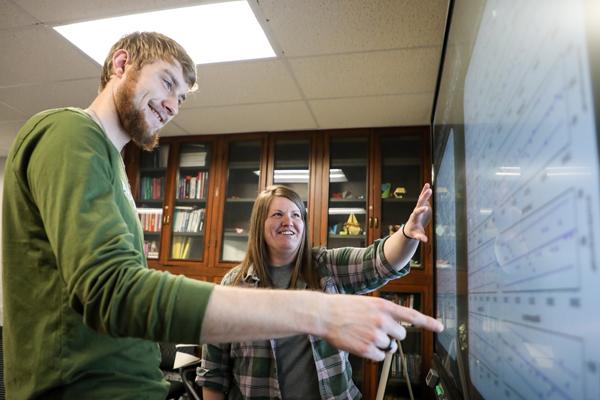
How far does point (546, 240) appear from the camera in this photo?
1.25 feet

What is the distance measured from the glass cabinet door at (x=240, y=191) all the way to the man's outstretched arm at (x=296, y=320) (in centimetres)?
283

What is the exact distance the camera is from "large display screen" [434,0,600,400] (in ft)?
0.98

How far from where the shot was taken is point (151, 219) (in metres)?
3.49

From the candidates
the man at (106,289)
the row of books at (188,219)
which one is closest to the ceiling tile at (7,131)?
the row of books at (188,219)

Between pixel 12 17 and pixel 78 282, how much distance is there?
1962mm

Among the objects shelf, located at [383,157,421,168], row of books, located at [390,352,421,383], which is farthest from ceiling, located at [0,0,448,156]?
row of books, located at [390,352,421,383]

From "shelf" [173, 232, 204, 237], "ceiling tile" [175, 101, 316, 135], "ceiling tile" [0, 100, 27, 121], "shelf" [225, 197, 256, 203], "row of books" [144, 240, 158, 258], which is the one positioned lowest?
"row of books" [144, 240, 158, 258]

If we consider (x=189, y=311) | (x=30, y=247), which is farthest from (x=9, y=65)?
(x=189, y=311)

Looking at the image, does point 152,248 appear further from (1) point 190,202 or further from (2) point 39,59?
(2) point 39,59

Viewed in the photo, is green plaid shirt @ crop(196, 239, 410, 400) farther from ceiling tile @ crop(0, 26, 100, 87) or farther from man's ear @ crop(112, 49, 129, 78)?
Answer: ceiling tile @ crop(0, 26, 100, 87)

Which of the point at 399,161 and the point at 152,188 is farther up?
the point at 399,161

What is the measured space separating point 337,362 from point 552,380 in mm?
1015

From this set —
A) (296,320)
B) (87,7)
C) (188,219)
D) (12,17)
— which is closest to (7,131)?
(188,219)

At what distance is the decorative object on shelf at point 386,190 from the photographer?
3033 millimetres
